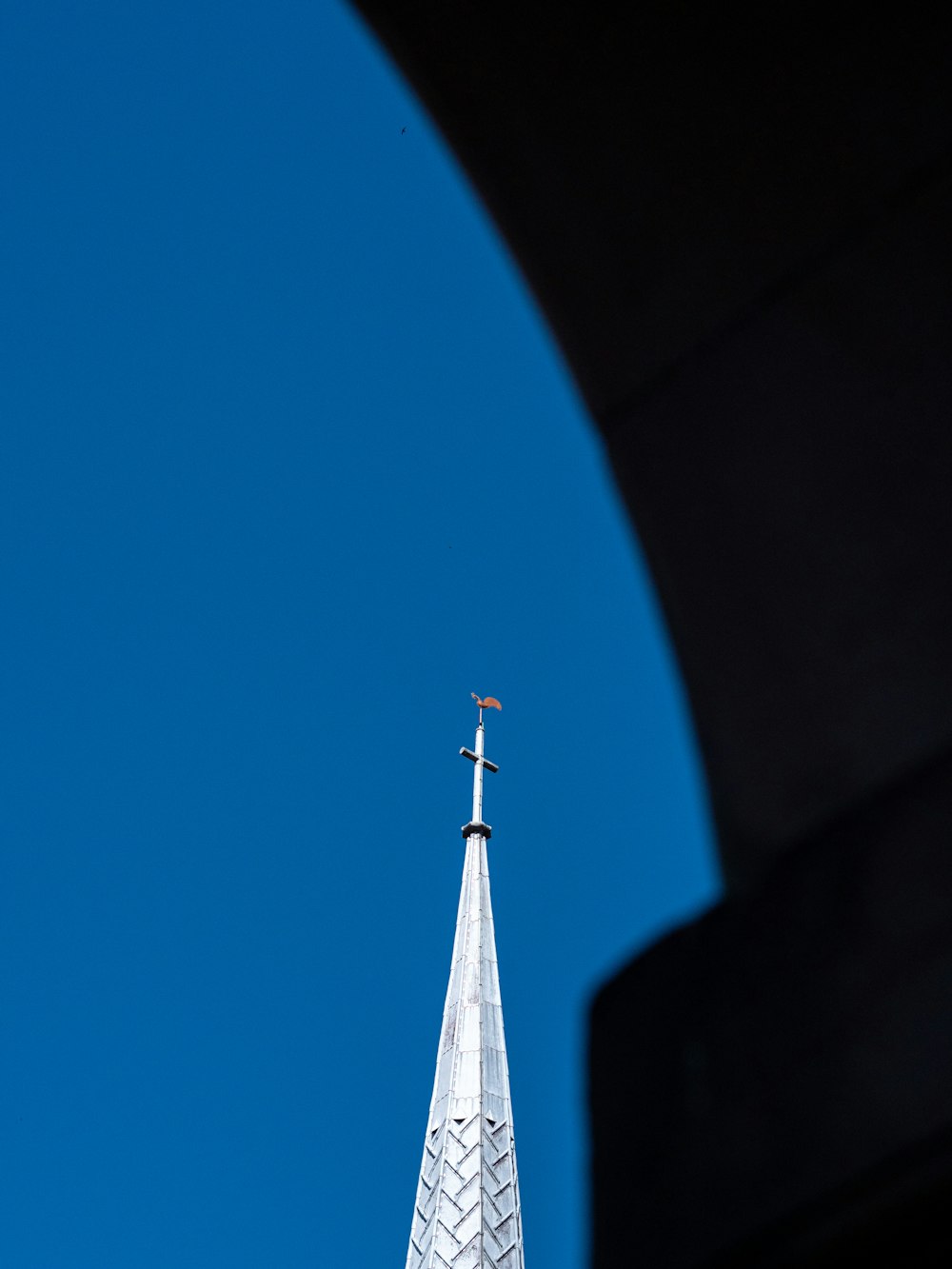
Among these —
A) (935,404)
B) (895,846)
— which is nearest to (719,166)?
(935,404)

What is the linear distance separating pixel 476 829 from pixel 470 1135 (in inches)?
565

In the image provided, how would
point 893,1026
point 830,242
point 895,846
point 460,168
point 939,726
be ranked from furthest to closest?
1. point 460,168
2. point 830,242
3. point 939,726
4. point 895,846
5. point 893,1026

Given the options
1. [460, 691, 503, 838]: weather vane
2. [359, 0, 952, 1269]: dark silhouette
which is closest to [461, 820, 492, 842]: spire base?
[460, 691, 503, 838]: weather vane

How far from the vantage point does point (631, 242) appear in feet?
13.0

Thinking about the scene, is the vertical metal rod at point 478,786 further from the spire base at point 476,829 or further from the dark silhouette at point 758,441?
the dark silhouette at point 758,441

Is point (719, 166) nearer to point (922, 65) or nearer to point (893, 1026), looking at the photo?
point (922, 65)

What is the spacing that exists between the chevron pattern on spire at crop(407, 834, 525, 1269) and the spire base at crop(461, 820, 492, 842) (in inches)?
184

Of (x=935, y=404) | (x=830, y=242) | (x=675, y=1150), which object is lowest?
(x=675, y=1150)

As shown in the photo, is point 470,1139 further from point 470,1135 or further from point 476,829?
point 476,829

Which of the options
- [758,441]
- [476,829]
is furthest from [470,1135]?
[758,441]

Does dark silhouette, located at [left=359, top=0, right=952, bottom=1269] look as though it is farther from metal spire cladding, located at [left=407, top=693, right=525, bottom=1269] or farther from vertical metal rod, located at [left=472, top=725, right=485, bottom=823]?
vertical metal rod, located at [left=472, top=725, right=485, bottom=823]

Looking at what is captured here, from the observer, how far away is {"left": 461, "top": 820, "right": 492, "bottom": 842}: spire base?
54.8 meters

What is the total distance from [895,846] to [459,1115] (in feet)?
136

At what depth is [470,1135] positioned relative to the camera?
41906mm
